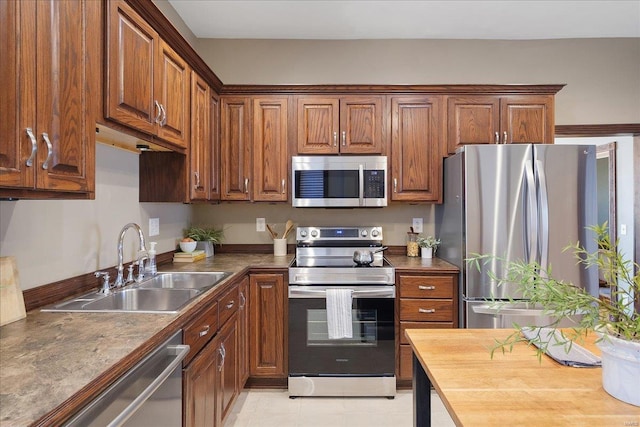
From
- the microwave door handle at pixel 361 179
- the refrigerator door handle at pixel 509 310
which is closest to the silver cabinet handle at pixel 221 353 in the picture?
the microwave door handle at pixel 361 179

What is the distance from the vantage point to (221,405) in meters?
2.08

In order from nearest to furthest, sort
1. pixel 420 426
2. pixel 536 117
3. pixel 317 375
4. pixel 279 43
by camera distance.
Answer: pixel 420 426 < pixel 317 375 < pixel 536 117 < pixel 279 43

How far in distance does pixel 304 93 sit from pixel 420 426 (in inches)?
98.9

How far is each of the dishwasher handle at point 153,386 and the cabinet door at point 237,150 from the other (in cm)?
178

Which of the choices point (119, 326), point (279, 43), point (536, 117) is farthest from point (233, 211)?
point (536, 117)

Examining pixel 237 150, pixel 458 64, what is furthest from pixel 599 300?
pixel 458 64

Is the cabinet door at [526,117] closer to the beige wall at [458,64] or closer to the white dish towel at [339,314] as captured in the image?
the beige wall at [458,64]

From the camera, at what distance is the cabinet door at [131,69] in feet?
5.11

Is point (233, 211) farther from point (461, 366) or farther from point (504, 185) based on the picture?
point (461, 366)

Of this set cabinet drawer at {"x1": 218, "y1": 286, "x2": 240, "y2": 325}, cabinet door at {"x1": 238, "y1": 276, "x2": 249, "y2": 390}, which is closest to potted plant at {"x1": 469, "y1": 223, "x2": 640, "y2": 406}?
cabinet drawer at {"x1": 218, "y1": 286, "x2": 240, "y2": 325}

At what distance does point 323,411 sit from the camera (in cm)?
258

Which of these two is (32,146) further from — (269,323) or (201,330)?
(269,323)

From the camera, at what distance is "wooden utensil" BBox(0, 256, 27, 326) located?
1.33m

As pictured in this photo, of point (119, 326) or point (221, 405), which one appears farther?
point (221, 405)
